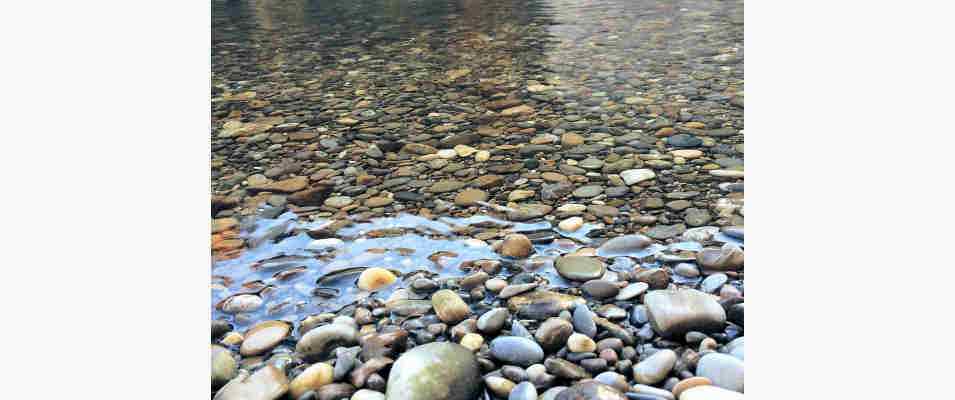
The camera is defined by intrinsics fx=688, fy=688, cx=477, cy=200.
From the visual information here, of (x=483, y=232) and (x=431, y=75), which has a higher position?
(x=431, y=75)

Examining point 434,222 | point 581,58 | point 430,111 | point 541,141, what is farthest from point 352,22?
point 434,222

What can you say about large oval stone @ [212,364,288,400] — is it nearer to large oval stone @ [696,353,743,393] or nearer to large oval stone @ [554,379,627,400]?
large oval stone @ [554,379,627,400]

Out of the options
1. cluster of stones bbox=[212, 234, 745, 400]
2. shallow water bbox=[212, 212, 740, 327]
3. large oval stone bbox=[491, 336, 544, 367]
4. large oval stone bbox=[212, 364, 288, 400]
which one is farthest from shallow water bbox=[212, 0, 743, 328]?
large oval stone bbox=[491, 336, 544, 367]

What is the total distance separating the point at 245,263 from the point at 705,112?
119 inches

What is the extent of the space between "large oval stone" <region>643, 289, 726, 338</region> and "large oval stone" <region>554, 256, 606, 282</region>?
0.31 metres

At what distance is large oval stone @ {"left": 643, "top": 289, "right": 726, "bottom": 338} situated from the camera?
211 cm

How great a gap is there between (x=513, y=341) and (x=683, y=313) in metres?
0.55

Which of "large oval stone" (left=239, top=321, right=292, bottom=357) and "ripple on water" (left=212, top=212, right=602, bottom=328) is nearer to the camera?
"large oval stone" (left=239, top=321, right=292, bottom=357)

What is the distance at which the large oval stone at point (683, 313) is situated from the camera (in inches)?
83.1

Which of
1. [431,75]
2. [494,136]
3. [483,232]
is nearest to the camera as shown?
[483,232]

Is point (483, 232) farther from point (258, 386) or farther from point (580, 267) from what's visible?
point (258, 386)

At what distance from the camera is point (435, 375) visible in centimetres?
186

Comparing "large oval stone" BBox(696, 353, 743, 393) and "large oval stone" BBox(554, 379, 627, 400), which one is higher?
"large oval stone" BBox(554, 379, 627, 400)

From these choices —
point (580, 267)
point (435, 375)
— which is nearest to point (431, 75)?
point (580, 267)
